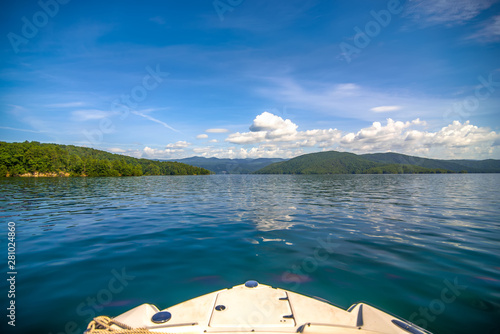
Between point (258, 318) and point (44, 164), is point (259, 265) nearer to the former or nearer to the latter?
point (258, 318)

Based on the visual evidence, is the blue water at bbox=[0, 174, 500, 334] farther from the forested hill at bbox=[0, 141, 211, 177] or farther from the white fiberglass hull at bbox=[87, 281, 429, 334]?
the forested hill at bbox=[0, 141, 211, 177]

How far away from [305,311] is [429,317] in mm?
3555

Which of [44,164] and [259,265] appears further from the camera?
[44,164]

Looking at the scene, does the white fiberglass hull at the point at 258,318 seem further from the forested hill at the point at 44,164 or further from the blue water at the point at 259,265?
the forested hill at the point at 44,164

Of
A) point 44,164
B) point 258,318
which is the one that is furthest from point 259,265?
point 44,164

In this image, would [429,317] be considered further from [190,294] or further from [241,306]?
[190,294]

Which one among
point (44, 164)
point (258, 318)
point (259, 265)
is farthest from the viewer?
point (44, 164)

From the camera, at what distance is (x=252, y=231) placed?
44.2 ft

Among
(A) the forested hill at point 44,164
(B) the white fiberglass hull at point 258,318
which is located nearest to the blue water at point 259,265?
(B) the white fiberglass hull at point 258,318

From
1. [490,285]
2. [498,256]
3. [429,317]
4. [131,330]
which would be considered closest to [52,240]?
[131,330]

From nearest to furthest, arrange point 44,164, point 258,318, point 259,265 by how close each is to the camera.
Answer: point 258,318
point 259,265
point 44,164

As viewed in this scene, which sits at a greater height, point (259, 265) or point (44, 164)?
point (44, 164)

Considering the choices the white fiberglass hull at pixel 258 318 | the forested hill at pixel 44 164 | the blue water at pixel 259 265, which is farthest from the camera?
the forested hill at pixel 44 164

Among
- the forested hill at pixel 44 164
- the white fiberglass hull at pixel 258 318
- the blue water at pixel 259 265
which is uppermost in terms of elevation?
the forested hill at pixel 44 164
